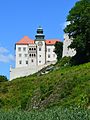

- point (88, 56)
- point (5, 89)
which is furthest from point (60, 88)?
point (88, 56)

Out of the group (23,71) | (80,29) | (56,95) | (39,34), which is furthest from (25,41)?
(56,95)

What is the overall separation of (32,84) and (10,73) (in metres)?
61.6

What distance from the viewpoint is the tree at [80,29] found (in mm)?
68812

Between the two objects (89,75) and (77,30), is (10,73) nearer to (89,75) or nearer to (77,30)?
(77,30)

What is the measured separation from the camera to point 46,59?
15075 cm

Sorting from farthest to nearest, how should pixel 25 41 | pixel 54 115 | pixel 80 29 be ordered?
pixel 25 41
pixel 80 29
pixel 54 115

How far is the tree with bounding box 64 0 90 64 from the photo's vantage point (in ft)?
226

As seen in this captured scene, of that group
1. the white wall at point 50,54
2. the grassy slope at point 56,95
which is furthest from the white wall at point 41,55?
the grassy slope at point 56,95

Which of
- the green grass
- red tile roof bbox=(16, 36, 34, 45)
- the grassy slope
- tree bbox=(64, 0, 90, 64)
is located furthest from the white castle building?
the green grass

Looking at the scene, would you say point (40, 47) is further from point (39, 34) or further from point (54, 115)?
point (54, 115)

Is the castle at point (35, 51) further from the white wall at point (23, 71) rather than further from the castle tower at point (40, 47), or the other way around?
the white wall at point (23, 71)

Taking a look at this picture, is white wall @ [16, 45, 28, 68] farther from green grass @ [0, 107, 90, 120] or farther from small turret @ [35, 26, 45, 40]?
green grass @ [0, 107, 90, 120]

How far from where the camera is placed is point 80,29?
70.8 meters

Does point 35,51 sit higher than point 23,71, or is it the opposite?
point 35,51
